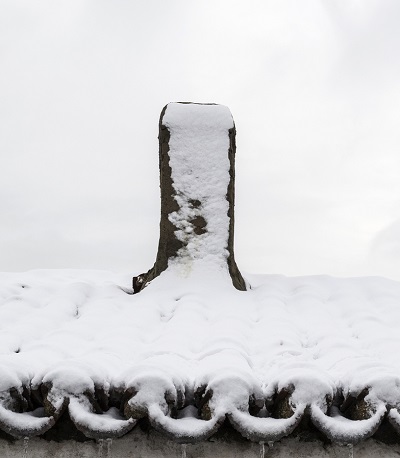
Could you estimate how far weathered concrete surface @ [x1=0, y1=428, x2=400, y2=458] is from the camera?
2.20 m

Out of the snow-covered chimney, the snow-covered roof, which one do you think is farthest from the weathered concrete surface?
the snow-covered chimney

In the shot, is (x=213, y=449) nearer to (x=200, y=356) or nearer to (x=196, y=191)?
(x=200, y=356)

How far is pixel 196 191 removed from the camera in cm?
466

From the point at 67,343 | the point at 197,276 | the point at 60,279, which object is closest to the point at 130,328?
the point at 67,343

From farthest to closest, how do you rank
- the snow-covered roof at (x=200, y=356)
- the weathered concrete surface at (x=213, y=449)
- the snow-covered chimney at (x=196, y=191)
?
the snow-covered chimney at (x=196, y=191)
the weathered concrete surface at (x=213, y=449)
the snow-covered roof at (x=200, y=356)

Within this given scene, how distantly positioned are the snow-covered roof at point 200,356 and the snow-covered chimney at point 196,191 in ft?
0.52

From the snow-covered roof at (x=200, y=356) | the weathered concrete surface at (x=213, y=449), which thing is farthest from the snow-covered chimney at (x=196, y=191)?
the weathered concrete surface at (x=213, y=449)

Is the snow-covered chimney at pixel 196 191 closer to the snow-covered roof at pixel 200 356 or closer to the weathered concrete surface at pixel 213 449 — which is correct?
the snow-covered roof at pixel 200 356

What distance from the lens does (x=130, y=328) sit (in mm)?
3312

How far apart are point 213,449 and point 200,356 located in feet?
1.78

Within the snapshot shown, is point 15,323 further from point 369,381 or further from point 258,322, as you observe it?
point 369,381

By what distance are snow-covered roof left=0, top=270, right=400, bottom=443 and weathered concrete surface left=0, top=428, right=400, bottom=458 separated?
14 cm

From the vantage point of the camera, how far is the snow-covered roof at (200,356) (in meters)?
2.06

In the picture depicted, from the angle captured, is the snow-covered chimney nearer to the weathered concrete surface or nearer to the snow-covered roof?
the snow-covered roof
